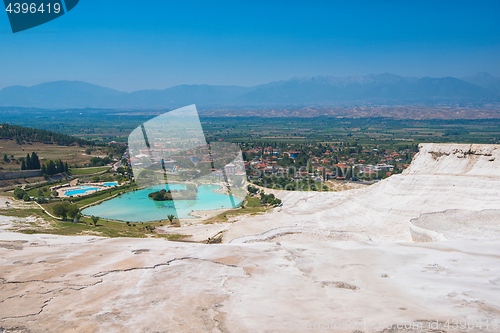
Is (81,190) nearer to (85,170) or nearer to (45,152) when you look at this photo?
(85,170)

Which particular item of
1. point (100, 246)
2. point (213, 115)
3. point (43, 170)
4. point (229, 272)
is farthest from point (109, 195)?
point (213, 115)

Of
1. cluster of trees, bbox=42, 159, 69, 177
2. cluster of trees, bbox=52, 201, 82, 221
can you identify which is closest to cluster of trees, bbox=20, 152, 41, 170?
cluster of trees, bbox=42, 159, 69, 177

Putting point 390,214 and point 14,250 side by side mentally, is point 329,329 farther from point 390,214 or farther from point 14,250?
point 390,214

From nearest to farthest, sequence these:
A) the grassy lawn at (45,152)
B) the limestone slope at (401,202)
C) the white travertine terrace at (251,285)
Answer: the white travertine terrace at (251,285) → the limestone slope at (401,202) → the grassy lawn at (45,152)

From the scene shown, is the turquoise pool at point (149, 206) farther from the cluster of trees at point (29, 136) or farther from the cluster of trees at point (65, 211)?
the cluster of trees at point (29, 136)
